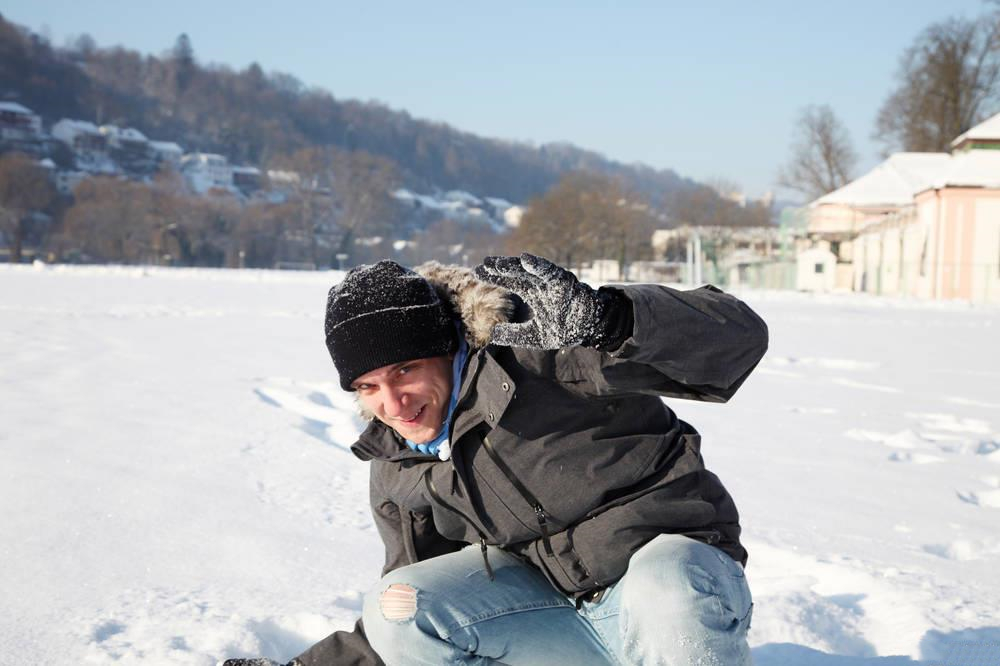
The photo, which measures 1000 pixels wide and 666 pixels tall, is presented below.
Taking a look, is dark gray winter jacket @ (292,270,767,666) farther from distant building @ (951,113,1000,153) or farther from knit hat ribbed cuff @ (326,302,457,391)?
distant building @ (951,113,1000,153)

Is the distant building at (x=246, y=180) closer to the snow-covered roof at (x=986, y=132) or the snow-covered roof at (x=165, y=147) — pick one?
the snow-covered roof at (x=165, y=147)

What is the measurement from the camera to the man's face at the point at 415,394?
210 centimetres

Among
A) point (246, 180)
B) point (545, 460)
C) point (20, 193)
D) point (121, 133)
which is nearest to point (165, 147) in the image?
point (121, 133)

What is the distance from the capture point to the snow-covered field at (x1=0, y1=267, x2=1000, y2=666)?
2.64 metres

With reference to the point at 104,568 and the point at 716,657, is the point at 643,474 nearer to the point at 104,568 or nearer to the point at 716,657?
the point at 716,657

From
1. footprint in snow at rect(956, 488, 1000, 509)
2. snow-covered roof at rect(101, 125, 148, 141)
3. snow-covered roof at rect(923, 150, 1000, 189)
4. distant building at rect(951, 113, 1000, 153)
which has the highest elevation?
snow-covered roof at rect(101, 125, 148, 141)

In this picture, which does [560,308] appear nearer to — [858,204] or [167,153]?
[858,204]

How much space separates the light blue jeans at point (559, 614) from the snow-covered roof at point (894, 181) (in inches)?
1562

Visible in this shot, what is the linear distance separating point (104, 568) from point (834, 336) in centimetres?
1234

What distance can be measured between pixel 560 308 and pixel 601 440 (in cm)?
36

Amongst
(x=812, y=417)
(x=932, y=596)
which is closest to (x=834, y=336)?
(x=812, y=417)

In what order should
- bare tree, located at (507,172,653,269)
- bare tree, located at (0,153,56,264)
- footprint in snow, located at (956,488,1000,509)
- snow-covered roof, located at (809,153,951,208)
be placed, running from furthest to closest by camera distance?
1. bare tree, located at (0,153,56,264)
2. bare tree, located at (507,172,653,269)
3. snow-covered roof, located at (809,153,951,208)
4. footprint in snow, located at (956,488,1000,509)

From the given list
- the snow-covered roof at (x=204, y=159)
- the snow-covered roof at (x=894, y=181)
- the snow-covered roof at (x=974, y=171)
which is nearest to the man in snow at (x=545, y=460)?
the snow-covered roof at (x=974, y=171)

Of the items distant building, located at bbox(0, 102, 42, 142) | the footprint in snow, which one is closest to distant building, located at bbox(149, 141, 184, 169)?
distant building, located at bbox(0, 102, 42, 142)
